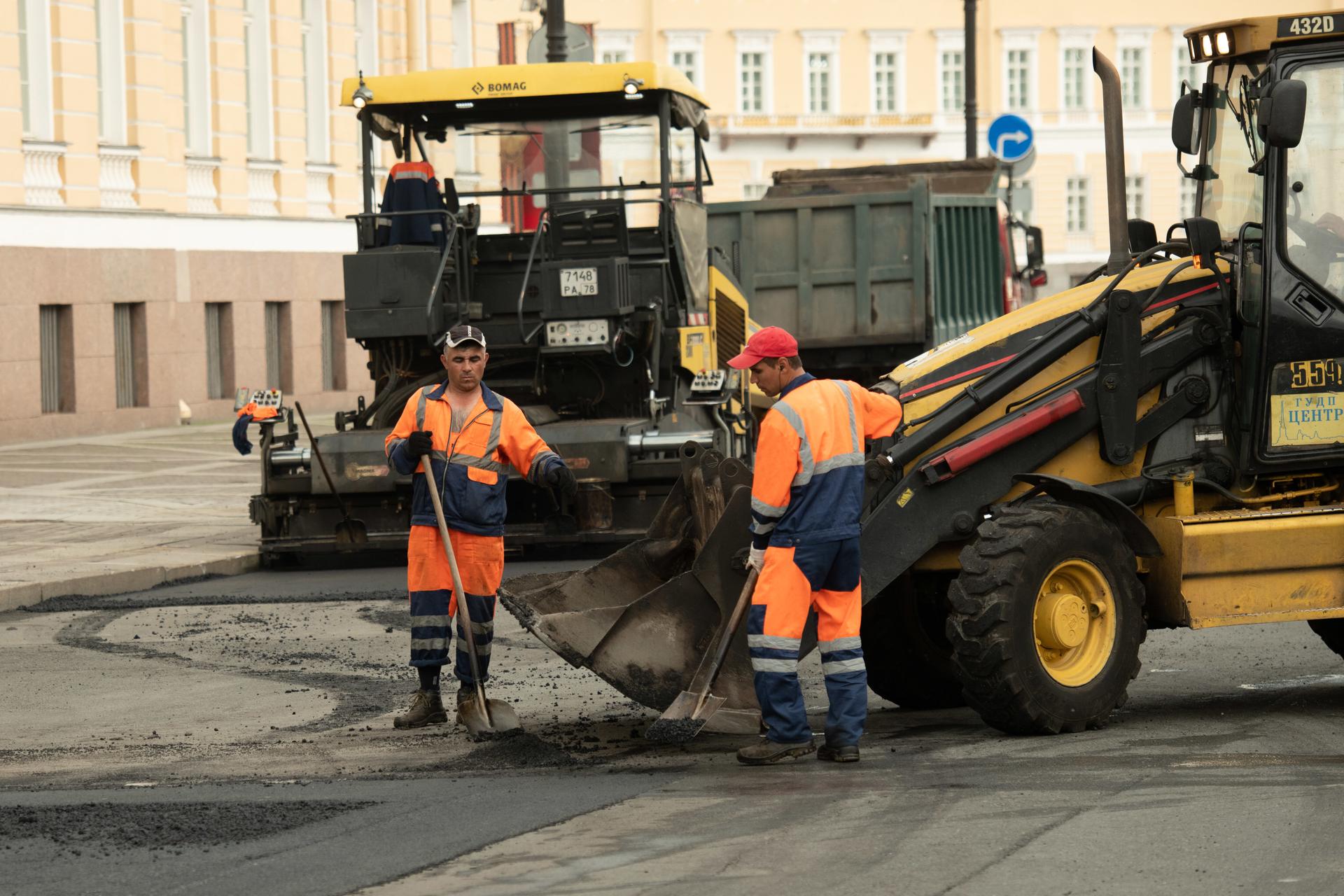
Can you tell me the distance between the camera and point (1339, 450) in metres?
9.03

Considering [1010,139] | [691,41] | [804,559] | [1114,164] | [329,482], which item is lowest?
[329,482]

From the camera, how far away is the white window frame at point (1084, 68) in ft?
219

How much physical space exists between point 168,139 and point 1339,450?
2111 cm

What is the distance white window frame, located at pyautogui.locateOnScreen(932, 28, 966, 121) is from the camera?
67250 mm

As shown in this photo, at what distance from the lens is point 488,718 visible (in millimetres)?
8555

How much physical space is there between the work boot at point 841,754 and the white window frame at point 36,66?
64.2 feet

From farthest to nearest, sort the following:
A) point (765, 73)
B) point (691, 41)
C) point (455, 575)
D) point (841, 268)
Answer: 1. point (765, 73)
2. point (691, 41)
3. point (841, 268)
4. point (455, 575)

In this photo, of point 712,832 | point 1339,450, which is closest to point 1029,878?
point 712,832

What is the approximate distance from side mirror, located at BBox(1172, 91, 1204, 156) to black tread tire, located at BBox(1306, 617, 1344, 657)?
84.5 inches

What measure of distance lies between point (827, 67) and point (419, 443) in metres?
60.5

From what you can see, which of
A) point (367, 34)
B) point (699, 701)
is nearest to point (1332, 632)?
point (699, 701)

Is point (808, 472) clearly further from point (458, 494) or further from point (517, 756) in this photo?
point (458, 494)

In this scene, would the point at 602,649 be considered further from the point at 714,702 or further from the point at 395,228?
the point at 395,228

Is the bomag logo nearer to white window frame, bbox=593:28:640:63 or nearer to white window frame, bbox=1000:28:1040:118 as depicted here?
white window frame, bbox=593:28:640:63
